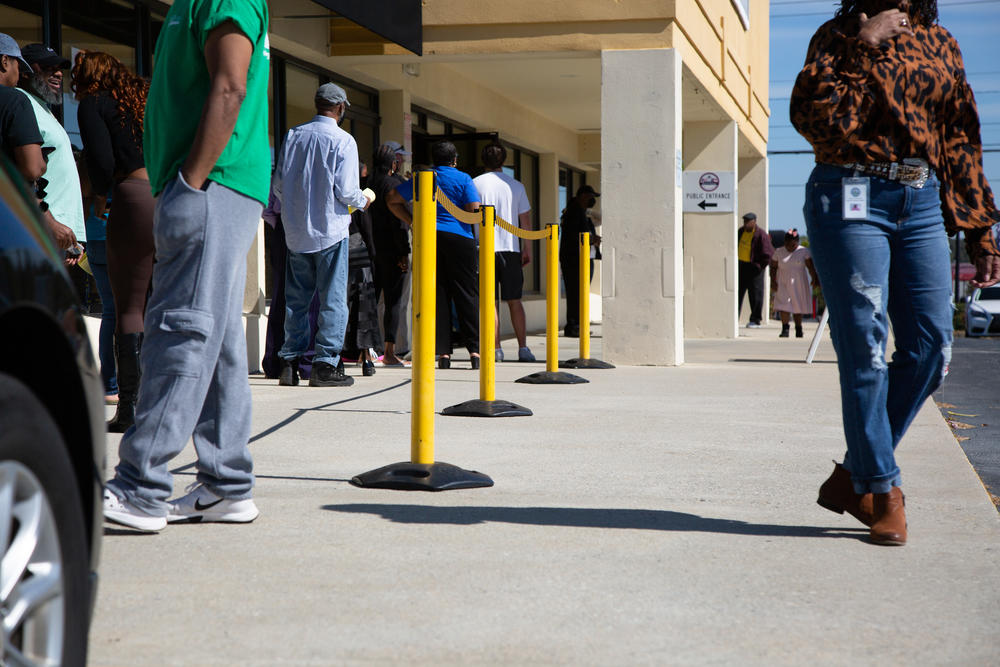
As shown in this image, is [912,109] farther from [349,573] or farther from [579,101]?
[579,101]

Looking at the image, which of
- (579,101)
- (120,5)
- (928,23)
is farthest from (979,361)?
(928,23)

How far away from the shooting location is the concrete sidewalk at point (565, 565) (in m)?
2.85

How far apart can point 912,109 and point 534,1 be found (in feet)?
26.2

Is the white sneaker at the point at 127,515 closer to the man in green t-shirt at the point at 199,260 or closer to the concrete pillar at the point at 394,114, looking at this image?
the man in green t-shirt at the point at 199,260

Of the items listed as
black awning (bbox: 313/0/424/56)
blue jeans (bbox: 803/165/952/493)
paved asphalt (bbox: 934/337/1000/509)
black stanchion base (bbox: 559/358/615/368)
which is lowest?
paved asphalt (bbox: 934/337/1000/509)

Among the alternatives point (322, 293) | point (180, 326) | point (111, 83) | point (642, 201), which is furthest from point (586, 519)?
point (642, 201)

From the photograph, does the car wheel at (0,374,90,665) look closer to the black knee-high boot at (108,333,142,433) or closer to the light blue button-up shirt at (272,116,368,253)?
the black knee-high boot at (108,333,142,433)

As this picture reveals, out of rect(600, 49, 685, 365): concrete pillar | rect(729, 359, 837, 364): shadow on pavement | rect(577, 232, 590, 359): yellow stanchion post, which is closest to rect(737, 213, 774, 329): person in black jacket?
rect(729, 359, 837, 364): shadow on pavement

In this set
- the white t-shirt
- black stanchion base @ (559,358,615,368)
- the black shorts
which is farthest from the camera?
the black shorts

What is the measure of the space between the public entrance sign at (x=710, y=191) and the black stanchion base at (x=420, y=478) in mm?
11923

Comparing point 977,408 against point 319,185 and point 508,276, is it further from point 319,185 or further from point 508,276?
point 319,185

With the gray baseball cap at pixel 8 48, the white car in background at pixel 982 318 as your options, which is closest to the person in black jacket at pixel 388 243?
the gray baseball cap at pixel 8 48

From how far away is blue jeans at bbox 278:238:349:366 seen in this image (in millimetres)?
8281

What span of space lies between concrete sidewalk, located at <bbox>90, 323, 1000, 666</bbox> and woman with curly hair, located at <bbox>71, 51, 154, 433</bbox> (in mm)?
545
